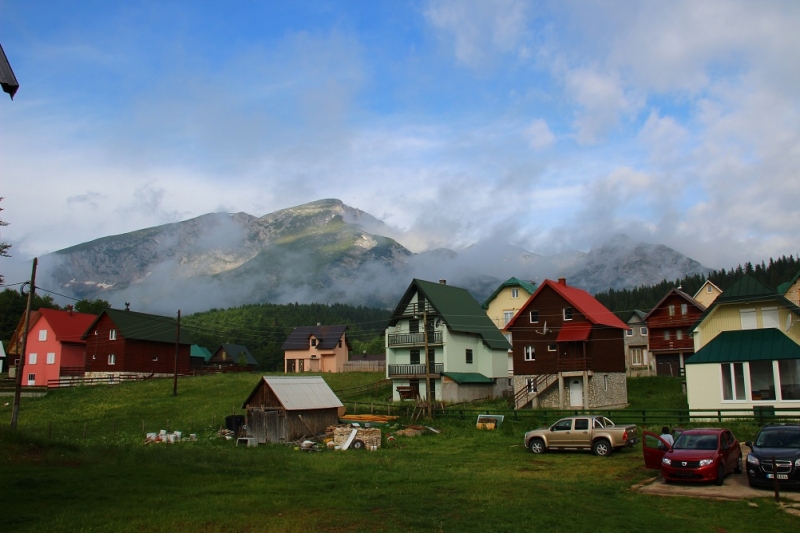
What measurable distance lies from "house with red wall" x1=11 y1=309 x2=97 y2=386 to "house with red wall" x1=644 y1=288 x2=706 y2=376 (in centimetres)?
6575

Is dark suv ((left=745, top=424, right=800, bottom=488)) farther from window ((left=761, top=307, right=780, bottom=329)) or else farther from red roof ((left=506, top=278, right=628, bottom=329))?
Answer: red roof ((left=506, top=278, right=628, bottom=329))

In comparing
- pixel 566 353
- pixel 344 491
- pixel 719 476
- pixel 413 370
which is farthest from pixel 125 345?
pixel 719 476

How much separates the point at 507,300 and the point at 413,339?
21025mm

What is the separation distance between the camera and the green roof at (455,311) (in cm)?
5925

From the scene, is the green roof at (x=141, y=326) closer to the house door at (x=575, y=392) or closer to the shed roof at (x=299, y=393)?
the shed roof at (x=299, y=393)

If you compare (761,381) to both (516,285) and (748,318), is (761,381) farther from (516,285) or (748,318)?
(516,285)

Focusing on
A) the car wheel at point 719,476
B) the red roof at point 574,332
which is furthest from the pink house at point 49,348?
the car wheel at point 719,476

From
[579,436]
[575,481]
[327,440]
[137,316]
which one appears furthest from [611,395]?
[137,316]

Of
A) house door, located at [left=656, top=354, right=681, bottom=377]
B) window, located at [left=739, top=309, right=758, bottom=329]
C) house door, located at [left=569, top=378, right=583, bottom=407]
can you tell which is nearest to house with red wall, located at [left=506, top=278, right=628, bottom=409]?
house door, located at [left=569, top=378, right=583, bottom=407]

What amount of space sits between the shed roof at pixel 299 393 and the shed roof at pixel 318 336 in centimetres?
5504

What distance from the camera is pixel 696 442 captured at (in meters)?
22.1

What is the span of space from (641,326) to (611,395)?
35.4 meters

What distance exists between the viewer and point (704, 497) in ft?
62.4

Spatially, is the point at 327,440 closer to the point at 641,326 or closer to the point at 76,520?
the point at 76,520
